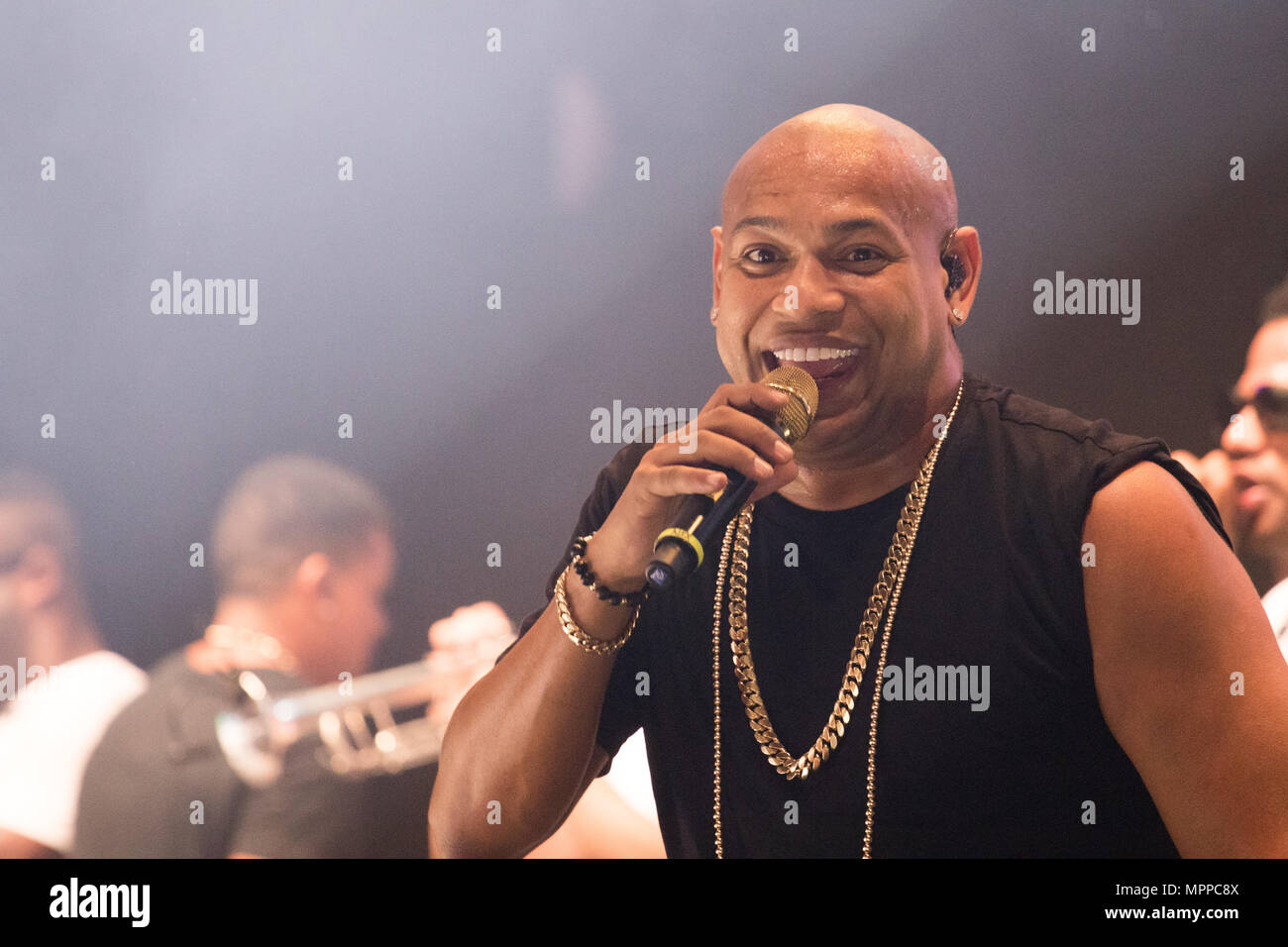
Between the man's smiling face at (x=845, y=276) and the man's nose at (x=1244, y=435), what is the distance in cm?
95

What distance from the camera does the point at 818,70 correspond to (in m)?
2.37

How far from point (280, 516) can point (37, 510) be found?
0.57 meters

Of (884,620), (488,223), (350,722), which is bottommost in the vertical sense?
(350,722)

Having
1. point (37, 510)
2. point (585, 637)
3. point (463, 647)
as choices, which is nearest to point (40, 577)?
point (37, 510)

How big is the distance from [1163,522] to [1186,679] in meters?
0.20

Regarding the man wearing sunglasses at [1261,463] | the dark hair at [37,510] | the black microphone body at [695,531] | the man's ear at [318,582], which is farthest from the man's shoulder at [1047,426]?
the dark hair at [37,510]

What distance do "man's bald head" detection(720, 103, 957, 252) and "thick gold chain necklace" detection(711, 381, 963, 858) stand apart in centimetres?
28

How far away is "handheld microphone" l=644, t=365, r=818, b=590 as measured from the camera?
125 cm

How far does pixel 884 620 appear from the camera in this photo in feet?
5.54

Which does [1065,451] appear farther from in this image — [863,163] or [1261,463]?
[1261,463]

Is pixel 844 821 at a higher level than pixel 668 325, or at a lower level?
lower
